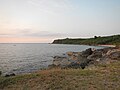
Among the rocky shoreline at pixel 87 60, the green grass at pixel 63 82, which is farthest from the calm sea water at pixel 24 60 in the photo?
the green grass at pixel 63 82

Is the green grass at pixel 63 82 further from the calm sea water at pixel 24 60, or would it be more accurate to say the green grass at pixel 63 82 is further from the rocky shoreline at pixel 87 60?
the calm sea water at pixel 24 60

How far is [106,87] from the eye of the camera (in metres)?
9.14

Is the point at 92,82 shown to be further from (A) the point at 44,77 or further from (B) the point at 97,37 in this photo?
(B) the point at 97,37

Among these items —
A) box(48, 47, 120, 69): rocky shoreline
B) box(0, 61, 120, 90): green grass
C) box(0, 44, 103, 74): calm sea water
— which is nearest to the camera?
box(0, 61, 120, 90): green grass

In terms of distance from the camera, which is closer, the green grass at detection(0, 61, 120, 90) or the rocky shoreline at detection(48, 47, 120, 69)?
the green grass at detection(0, 61, 120, 90)

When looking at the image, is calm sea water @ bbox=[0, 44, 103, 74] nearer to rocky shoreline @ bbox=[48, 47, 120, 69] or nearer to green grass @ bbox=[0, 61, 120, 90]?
rocky shoreline @ bbox=[48, 47, 120, 69]

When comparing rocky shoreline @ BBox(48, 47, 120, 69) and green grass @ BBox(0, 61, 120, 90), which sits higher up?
green grass @ BBox(0, 61, 120, 90)

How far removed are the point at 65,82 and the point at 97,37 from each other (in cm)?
18463

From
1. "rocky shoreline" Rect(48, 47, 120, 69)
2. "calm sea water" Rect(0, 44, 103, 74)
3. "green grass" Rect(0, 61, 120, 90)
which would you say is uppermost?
"green grass" Rect(0, 61, 120, 90)

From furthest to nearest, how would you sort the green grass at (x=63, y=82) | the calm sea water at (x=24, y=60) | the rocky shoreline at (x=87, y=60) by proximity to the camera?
the calm sea water at (x=24, y=60), the rocky shoreline at (x=87, y=60), the green grass at (x=63, y=82)

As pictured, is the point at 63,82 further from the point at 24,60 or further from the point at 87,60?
the point at 24,60

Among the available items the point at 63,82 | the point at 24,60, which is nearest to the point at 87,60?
the point at 24,60

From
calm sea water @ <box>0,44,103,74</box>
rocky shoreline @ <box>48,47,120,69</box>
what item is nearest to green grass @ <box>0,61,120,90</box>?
rocky shoreline @ <box>48,47,120,69</box>

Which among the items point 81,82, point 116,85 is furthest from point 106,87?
point 81,82
